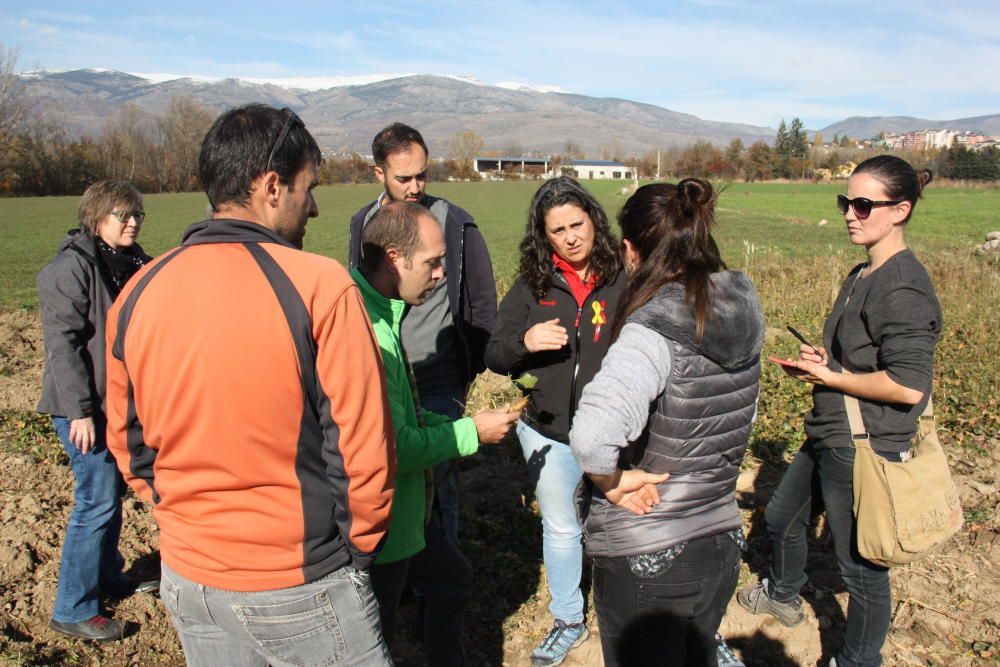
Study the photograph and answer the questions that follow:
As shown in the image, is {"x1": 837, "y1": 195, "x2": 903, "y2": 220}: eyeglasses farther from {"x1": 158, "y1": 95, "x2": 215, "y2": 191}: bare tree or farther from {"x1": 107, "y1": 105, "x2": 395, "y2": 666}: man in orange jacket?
{"x1": 158, "y1": 95, "x2": 215, "y2": 191}: bare tree

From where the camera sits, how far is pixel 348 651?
1.78m

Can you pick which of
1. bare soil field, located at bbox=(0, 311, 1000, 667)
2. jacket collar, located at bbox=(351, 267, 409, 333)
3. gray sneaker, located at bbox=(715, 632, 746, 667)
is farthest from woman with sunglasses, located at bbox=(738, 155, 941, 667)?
jacket collar, located at bbox=(351, 267, 409, 333)

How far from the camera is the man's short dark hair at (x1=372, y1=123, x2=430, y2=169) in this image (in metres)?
3.87

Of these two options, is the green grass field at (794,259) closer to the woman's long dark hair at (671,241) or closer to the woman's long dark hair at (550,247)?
the woman's long dark hair at (671,241)

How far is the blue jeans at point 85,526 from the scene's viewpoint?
3443mm

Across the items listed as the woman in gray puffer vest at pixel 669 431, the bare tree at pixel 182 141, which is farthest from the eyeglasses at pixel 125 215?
the bare tree at pixel 182 141

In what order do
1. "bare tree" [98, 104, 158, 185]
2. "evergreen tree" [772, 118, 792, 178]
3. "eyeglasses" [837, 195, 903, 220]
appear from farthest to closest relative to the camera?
"evergreen tree" [772, 118, 792, 178] → "bare tree" [98, 104, 158, 185] → "eyeglasses" [837, 195, 903, 220]

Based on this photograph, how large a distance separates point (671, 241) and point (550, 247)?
120cm

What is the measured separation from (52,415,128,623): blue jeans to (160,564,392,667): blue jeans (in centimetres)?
197

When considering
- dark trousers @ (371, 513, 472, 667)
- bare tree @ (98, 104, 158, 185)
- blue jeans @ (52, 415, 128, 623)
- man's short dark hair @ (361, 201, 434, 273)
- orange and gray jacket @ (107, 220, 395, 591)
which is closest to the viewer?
orange and gray jacket @ (107, 220, 395, 591)

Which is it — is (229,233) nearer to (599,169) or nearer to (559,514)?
(559,514)

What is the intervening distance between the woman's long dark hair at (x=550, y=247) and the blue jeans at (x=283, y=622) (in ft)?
5.59

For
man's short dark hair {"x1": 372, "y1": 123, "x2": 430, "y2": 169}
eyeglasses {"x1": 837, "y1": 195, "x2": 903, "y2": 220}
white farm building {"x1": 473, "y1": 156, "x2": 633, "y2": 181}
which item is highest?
white farm building {"x1": 473, "y1": 156, "x2": 633, "y2": 181}

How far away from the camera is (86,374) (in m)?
3.37
